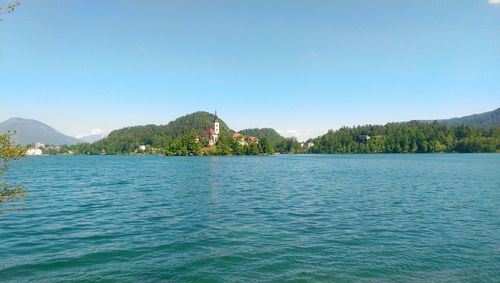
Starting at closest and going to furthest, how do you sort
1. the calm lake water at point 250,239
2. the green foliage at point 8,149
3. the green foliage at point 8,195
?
the green foliage at point 8,149
the green foliage at point 8,195
the calm lake water at point 250,239

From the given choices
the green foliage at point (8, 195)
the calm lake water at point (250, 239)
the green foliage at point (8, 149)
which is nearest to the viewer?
the green foliage at point (8, 149)

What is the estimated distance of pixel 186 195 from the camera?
1820 inches

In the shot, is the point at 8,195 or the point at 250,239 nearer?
the point at 8,195

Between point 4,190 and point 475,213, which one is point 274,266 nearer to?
point 4,190

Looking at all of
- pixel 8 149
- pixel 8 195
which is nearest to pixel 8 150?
pixel 8 149

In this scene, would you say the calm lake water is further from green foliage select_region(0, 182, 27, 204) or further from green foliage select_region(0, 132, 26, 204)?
green foliage select_region(0, 132, 26, 204)

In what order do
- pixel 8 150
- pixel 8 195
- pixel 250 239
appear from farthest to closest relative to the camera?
pixel 250 239, pixel 8 195, pixel 8 150

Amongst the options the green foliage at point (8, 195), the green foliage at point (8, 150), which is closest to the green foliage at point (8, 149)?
the green foliage at point (8, 150)

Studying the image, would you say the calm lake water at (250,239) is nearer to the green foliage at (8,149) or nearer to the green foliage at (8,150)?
the green foliage at (8,150)

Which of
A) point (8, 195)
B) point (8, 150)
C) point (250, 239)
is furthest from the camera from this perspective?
point (250, 239)

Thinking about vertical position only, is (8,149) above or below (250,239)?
above

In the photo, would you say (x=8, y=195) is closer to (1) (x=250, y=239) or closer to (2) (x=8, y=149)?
(2) (x=8, y=149)

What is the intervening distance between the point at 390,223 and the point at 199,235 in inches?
633

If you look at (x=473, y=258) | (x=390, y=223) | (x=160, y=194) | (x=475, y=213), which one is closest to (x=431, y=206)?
(x=475, y=213)
